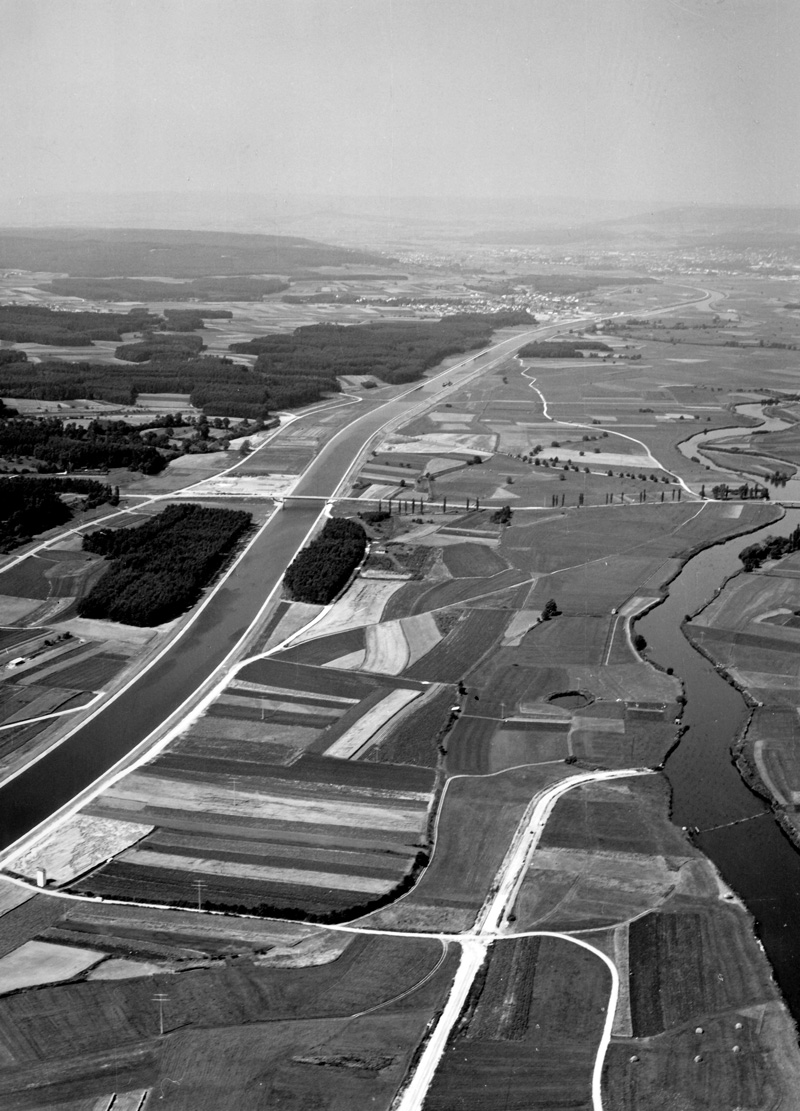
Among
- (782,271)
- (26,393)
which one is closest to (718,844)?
(26,393)

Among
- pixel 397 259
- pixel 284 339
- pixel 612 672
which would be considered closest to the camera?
pixel 612 672

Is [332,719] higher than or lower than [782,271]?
lower

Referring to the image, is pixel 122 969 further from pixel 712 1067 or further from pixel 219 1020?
pixel 712 1067

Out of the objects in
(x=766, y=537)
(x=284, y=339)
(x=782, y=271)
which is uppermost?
(x=782, y=271)

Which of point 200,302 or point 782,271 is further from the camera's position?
point 782,271

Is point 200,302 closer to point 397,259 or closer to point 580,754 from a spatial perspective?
point 397,259

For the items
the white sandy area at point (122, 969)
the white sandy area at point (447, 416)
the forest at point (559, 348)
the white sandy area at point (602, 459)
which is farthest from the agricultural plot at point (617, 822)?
the forest at point (559, 348)
